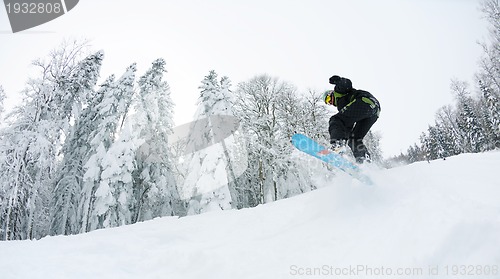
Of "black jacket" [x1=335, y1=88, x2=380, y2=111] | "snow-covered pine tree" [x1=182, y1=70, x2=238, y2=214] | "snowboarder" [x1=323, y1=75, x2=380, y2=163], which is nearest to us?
"snowboarder" [x1=323, y1=75, x2=380, y2=163]

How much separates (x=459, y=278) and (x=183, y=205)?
61.0 feet

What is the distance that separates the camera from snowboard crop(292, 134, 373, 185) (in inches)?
173

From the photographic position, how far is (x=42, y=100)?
14.6m

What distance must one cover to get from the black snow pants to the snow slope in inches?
29.8

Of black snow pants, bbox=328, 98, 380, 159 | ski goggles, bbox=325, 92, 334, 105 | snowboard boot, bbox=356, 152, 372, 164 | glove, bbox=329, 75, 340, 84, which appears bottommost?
snowboard boot, bbox=356, 152, 372, 164

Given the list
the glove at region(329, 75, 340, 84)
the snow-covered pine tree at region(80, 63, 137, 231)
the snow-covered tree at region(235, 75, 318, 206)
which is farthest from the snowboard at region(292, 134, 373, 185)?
the snow-covered pine tree at region(80, 63, 137, 231)

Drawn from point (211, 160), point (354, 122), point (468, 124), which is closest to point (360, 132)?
point (354, 122)

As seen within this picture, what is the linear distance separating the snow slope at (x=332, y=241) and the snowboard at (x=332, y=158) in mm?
150

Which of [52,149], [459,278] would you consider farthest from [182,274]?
[52,149]

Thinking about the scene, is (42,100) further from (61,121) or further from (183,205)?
(183,205)

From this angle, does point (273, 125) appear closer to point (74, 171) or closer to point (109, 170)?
point (109, 170)

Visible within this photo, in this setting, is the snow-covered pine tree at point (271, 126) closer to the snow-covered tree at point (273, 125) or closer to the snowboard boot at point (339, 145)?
the snow-covered tree at point (273, 125)

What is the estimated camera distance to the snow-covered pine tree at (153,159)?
60.2 feet

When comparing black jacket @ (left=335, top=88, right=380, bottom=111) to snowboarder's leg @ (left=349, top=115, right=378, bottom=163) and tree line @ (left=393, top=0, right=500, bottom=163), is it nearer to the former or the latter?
snowboarder's leg @ (left=349, top=115, right=378, bottom=163)
